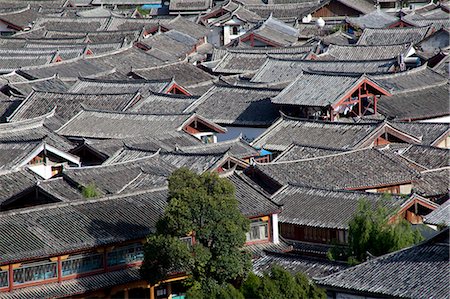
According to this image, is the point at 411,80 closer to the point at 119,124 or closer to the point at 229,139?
the point at 229,139

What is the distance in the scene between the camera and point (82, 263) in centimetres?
2789

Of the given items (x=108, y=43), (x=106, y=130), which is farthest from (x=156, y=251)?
(x=108, y=43)

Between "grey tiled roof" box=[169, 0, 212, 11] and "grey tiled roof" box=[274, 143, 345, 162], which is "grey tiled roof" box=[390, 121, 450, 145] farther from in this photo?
"grey tiled roof" box=[169, 0, 212, 11]

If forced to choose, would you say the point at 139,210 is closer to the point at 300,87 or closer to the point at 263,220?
the point at 263,220

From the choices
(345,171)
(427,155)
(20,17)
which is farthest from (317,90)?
(20,17)

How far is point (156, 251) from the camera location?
2595 cm

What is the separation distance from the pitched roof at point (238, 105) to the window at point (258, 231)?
16412 millimetres

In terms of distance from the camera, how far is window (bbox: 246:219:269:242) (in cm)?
3038

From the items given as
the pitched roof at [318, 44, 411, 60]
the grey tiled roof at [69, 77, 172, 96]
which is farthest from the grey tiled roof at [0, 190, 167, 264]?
the pitched roof at [318, 44, 411, 60]

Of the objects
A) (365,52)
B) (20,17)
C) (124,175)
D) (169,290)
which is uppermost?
(20,17)

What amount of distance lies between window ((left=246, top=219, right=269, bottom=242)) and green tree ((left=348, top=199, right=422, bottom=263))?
2.71m

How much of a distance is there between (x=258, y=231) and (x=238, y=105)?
18708 mm

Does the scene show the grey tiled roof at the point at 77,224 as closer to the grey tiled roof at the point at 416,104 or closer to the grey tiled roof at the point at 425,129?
the grey tiled roof at the point at 425,129

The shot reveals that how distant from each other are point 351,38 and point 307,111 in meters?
26.3
